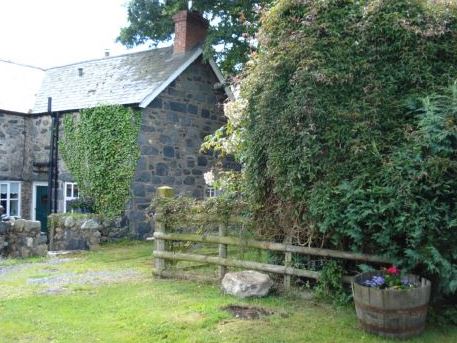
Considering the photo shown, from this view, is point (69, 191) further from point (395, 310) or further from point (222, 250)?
point (395, 310)

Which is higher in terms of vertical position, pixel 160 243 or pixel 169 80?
pixel 169 80

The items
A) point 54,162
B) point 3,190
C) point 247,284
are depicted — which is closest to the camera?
point 247,284

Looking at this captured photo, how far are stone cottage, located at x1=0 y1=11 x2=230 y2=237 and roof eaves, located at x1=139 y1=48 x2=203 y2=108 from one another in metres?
0.03

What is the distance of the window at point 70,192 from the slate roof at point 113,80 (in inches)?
100

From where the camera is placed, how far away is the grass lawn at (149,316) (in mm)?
5512

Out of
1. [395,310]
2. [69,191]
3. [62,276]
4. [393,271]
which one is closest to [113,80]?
[69,191]

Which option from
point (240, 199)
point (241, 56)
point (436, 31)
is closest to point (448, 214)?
point (436, 31)

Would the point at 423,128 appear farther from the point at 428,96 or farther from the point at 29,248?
the point at 29,248

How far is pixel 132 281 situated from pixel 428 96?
18.5 ft

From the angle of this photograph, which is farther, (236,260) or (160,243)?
(160,243)

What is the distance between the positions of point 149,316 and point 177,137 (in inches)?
422

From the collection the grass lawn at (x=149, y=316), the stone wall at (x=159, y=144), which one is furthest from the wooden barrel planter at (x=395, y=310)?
the stone wall at (x=159, y=144)

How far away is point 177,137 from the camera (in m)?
16.5

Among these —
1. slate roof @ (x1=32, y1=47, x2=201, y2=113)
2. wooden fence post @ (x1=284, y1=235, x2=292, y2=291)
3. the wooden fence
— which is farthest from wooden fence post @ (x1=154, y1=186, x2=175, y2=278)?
slate roof @ (x1=32, y1=47, x2=201, y2=113)
